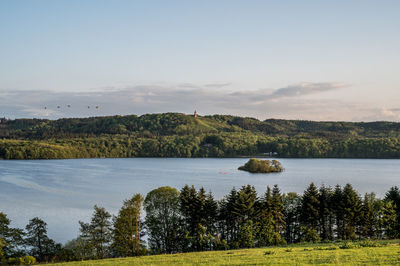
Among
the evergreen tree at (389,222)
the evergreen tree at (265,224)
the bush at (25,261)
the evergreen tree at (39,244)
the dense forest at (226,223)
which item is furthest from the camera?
the evergreen tree at (389,222)

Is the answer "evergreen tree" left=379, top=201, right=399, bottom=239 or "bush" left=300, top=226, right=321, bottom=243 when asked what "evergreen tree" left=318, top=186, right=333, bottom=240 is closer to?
"bush" left=300, top=226, right=321, bottom=243

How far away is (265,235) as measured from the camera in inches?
1282

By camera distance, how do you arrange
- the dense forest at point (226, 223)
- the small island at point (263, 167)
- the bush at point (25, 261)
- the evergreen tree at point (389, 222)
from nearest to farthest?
the bush at point (25, 261) < the dense forest at point (226, 223) < the evergreen tree at point (389, 222) < the small island at point (263, 167)

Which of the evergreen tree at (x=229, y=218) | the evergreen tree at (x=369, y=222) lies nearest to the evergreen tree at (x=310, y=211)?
the evergreen tree at (x=369, y=222)

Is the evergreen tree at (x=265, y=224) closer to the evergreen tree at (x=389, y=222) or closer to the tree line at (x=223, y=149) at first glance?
the evergreen tree at (x=389, y=222)

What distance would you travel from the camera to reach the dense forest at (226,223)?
30672mm

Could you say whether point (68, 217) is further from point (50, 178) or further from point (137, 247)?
point (50, 178)

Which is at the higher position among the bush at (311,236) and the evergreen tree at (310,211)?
the evergreen tree at (310,211)

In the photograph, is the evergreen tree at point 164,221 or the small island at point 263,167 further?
the small island at point 263,167

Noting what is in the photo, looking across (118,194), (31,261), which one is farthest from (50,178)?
(31,261)

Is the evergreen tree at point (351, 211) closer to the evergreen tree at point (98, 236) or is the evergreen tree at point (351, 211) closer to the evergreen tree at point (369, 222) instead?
the evergreen tree at point (369, 222)

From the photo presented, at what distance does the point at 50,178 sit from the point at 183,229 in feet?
229

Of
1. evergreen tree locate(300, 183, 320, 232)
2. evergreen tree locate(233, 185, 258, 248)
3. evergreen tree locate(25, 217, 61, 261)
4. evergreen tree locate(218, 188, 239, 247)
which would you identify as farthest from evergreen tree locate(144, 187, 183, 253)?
evergreen tree locate(300, 183, 320, 232)

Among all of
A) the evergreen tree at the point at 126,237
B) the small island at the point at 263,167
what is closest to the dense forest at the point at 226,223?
the evergreen tree at the point at 126,237
